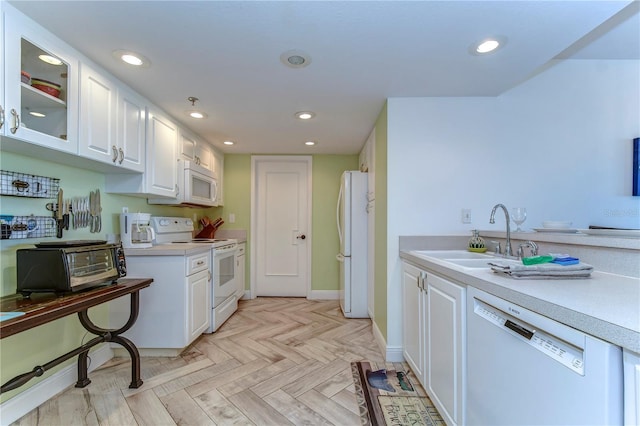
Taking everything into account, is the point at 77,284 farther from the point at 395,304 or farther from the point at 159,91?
the point at 395,304

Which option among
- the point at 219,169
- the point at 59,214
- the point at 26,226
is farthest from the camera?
the point at 219,169

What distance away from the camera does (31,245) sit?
1.74m

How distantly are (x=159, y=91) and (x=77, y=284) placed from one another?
1512 mm

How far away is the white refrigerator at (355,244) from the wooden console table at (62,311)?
6.76 ft

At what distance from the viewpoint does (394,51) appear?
1.69m

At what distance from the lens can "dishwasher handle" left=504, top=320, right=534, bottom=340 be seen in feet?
2.98

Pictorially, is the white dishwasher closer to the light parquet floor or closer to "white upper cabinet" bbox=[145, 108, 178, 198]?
the light parquet floor

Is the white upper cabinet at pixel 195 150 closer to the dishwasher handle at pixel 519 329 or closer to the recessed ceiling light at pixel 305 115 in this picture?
the recessed ceiling light at pixel 305 115

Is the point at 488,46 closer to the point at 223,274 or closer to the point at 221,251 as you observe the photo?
the point at 221,251

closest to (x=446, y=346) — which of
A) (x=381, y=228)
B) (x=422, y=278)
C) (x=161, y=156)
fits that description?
(x=422, y=278)

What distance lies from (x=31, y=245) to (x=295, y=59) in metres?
2.00

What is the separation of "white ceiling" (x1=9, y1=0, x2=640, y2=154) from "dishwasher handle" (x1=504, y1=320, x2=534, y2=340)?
1.40m

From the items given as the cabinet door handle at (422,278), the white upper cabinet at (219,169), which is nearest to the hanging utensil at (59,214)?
the white upper cabinet at (219,169)

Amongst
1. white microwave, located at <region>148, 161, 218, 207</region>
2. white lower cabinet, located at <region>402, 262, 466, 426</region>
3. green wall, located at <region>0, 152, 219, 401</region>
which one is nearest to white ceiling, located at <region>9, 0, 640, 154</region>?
white microwave, located at <region>148, 161, 218, 207</region>
